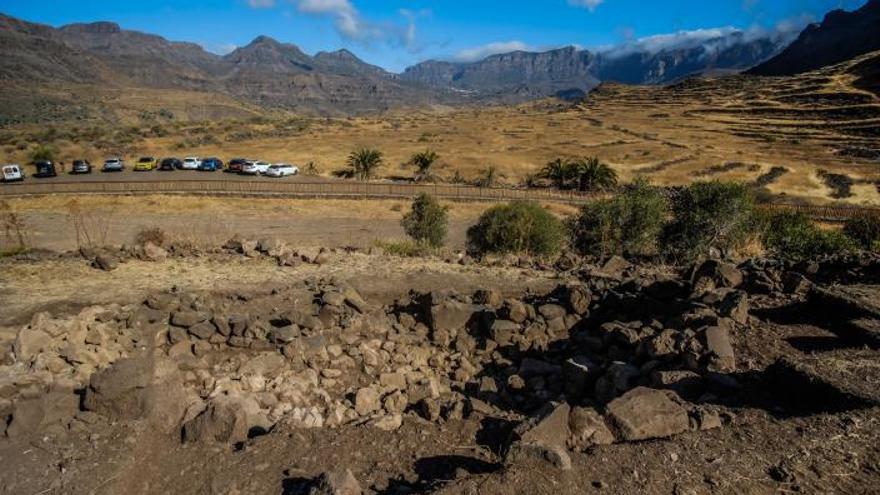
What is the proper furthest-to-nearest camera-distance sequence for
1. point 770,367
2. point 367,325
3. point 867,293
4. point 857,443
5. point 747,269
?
point 747,269 → point 367,325 → point 867,293 → point 770,367 → point 857,443

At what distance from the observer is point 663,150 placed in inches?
2847

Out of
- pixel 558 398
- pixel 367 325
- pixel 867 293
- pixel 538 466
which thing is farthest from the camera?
pixel 367 325

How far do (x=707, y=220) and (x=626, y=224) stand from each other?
8.92 ft

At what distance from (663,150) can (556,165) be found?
2798cm

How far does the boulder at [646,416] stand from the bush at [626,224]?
13.2 metres

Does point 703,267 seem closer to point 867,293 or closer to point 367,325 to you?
point 867,293

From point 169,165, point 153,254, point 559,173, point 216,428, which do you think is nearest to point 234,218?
point 153,254

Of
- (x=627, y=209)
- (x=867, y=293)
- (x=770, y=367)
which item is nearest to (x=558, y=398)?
(x=770, y=367)

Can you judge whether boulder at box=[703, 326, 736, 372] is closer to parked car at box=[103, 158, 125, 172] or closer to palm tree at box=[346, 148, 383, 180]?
palm tree at box=[346, 148, 383, 180]

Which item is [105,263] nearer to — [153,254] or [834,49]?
[153,254]

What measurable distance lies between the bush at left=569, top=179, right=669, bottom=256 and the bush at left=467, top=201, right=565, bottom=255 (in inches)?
51.3

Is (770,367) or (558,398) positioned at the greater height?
(770,367)

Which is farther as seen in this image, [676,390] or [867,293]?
[867,293]

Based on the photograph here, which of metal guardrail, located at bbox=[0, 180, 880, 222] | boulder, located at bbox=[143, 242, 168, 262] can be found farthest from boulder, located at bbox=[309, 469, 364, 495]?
metal guardrail, located at bbox=[0, 180, 880, 222]
